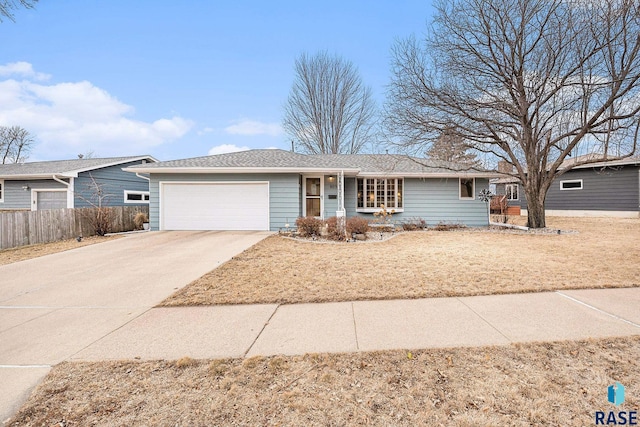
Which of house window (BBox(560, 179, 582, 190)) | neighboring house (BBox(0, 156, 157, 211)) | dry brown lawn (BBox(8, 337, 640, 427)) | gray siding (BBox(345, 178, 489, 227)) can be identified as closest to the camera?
dry brown lawn (BBox(8, 337, 640, 427))

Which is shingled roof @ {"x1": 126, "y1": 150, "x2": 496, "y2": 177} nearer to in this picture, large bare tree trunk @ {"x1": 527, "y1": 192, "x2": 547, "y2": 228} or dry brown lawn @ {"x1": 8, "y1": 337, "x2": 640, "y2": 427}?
large bare tree trunk @ {"x1": 527, "y1": 192, "x2": 547, "y2": 228}

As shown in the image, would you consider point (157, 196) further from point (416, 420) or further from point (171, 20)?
point (416, 420)

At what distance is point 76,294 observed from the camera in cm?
444

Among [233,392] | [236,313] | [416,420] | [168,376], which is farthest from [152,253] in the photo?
[416,420]

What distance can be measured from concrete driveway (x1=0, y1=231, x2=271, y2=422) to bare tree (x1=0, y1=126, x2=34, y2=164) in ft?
118

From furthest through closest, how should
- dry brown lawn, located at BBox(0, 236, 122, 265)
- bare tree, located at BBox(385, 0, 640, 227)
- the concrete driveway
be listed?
bare tree, located at BBox(385, 0, 640, 227) → dry brown lawn, located at BBox(0, 236, 122, 265) → the concrete driveway

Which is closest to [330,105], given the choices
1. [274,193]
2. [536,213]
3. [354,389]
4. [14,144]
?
[274,193]

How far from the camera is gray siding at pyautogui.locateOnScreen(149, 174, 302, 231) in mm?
11773

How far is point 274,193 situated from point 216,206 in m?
2.56

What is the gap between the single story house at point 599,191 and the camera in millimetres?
16453

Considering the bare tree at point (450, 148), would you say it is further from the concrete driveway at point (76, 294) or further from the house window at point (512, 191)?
the house window at point (512, 191)

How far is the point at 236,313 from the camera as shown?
3562 mm

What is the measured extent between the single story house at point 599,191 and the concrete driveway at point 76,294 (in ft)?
61.8

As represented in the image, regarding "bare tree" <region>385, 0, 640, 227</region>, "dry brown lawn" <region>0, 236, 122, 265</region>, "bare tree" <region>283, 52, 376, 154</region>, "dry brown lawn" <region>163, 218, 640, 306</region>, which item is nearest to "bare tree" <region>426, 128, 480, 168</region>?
"bare tree" <region>385, 0, 640, 227</region>
